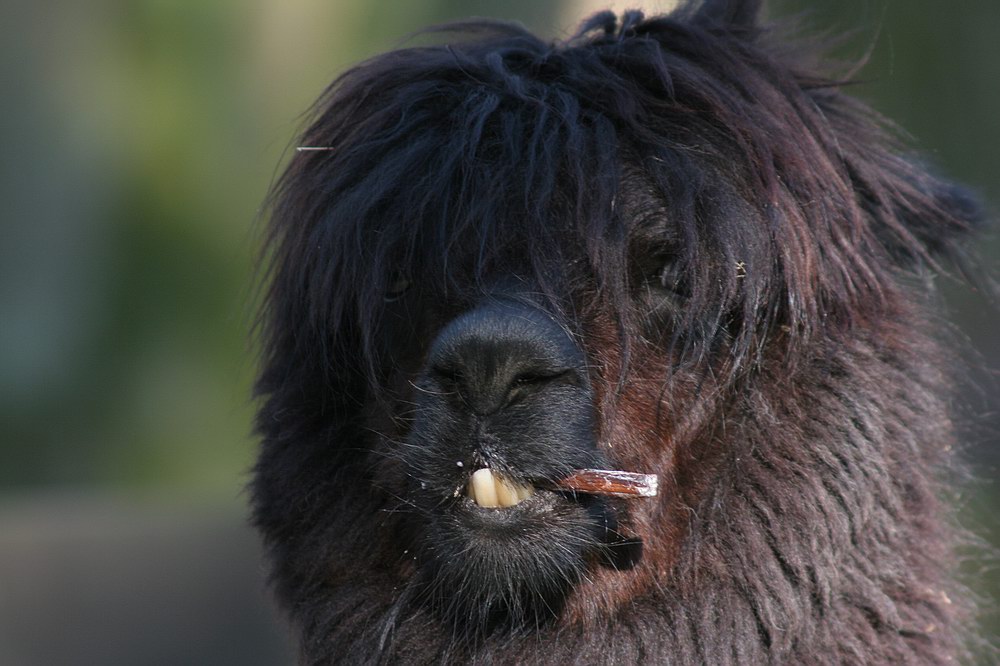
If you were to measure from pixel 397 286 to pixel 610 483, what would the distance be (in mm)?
608

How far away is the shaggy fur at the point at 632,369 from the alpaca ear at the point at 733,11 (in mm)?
193

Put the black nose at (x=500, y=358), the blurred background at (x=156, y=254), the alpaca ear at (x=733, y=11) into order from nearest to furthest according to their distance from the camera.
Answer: the black nose at (x=500, y=358) → the alpaca ear at (x=733, y=11) → the blurred background at (x=156, y=254)

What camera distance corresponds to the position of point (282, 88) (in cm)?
735

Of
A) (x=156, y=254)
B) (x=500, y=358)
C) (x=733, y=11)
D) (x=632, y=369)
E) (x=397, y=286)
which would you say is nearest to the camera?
(x=500, y=358)

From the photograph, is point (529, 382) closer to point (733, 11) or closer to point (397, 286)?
point (397, 286)

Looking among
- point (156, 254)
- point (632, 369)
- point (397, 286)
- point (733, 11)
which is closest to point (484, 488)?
point (632, 369)

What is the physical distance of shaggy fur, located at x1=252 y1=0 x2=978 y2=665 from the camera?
6.73 ft

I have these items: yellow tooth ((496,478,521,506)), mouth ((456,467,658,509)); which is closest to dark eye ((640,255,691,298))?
mouth ((456,467,658,509))

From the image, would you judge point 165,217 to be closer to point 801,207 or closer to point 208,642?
point 208,642

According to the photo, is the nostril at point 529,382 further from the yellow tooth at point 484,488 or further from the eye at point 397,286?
the eye at point 397,286

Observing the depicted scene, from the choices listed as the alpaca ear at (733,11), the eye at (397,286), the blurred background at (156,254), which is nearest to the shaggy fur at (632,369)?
the eye at (397,286)

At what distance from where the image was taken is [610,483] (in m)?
2.00

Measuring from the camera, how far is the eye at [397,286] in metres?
2.27

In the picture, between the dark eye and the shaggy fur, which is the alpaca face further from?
the dark eye
